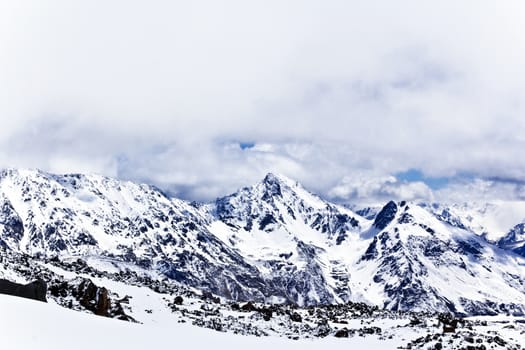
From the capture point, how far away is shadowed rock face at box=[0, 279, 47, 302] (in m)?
27.0

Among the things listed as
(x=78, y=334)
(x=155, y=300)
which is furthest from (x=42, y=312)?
(x=155, y=300)

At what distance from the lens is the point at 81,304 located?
49.3 metres

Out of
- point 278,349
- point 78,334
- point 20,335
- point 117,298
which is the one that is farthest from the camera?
point 117,298

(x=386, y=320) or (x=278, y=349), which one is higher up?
(x=386, y=320)

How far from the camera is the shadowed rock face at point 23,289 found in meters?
27.0

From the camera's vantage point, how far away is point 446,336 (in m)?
50.6

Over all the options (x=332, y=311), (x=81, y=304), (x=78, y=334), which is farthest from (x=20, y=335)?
(x=332, y=311)

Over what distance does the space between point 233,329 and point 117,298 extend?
15514 millimetres

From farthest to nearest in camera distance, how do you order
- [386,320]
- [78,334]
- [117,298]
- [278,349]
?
1. [386,320]
2. [117,298]
3. [278,349]
4. [78,334]

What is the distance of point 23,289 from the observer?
28172 mm

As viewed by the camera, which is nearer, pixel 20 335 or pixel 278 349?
pixel 20 335

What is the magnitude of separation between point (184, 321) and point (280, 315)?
71.2ft

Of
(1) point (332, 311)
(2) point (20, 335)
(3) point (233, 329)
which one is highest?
(1) point (332, 311)

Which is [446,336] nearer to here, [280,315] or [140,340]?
[280,315]
